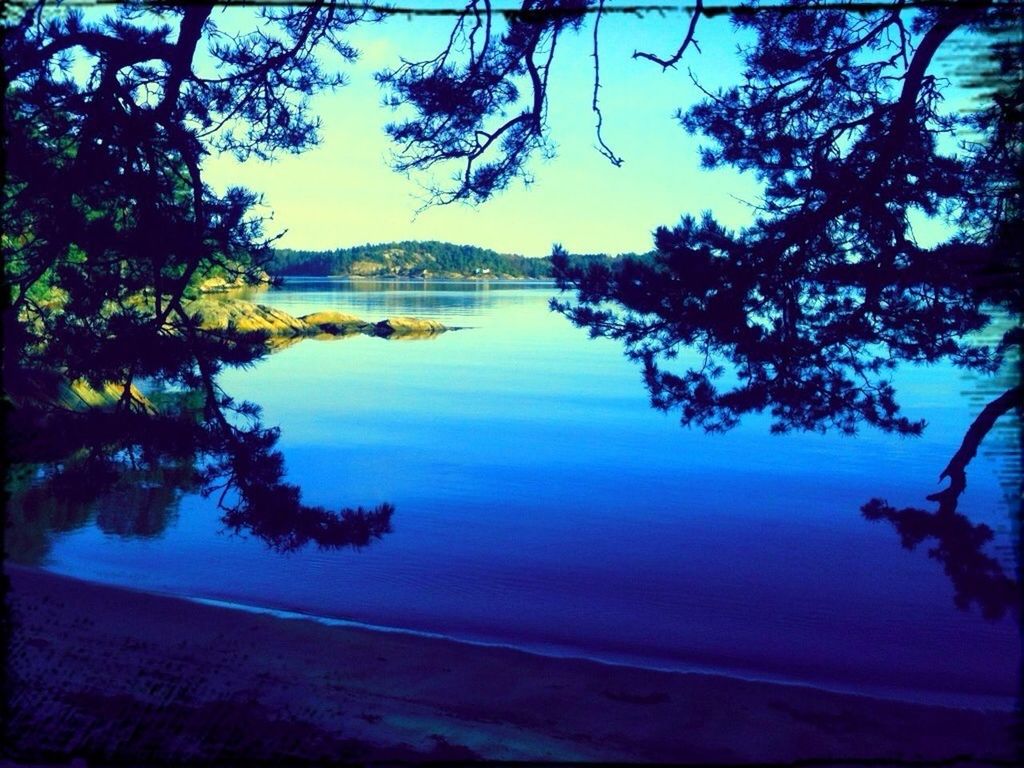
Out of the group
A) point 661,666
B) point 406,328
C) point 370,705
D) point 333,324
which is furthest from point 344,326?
point 370,705

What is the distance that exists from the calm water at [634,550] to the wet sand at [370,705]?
0.56 m

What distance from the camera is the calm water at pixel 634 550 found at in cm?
334

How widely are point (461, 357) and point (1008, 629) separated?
12.8 metres

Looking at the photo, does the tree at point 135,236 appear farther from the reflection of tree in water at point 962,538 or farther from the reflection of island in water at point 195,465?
the reflection of tree in water at point 962,538

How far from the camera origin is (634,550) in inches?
195

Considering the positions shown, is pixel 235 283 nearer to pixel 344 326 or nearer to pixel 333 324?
pixel 333 324

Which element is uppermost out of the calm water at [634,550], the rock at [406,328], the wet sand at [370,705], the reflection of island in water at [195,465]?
the reflection of island in water at [195,465]

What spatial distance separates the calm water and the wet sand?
→ 0.56 meters

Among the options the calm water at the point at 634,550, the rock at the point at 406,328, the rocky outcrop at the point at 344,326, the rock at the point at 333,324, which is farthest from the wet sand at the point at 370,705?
the rock at the point at 406,328

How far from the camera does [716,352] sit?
2402 mm

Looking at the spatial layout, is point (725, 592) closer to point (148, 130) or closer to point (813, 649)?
point (813, 649)

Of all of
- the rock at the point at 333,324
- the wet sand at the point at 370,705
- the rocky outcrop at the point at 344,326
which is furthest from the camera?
the rock at the point at 333,324

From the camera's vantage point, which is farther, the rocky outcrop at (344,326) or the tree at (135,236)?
the rocky outcrop at (344,326)

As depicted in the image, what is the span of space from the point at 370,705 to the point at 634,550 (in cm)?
289
